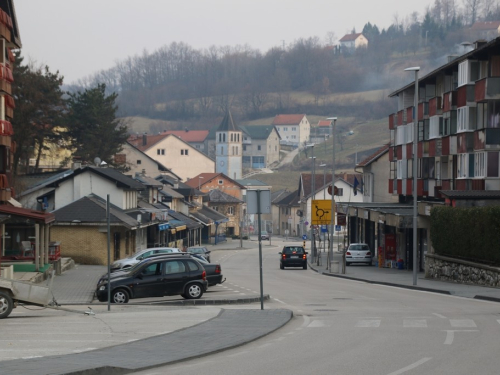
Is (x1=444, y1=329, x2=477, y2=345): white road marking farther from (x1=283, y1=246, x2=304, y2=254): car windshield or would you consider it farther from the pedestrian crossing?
(x1=283, y1=246, x2=304, y2=254): car windshield

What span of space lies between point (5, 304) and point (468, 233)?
2192 cm

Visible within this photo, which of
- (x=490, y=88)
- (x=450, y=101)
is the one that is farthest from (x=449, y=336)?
(x=450, y=101)

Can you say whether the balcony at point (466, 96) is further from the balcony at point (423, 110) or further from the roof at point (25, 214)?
the roof at point (25, 214)

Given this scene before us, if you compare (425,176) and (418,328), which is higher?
(425,176)

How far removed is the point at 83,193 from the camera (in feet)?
192

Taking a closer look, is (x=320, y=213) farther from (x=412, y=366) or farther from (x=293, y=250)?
(x=412, y=366)

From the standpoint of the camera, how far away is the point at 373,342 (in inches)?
642

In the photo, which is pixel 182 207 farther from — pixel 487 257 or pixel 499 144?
pixel 487 257

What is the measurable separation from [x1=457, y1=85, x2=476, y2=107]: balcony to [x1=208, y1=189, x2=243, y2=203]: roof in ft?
265

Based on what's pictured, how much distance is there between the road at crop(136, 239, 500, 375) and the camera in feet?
43.2

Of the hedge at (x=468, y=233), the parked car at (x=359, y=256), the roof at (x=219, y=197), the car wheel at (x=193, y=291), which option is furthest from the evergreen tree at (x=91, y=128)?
the car wheel at (x=193, y=291)

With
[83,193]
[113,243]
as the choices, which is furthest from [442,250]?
[83,193]

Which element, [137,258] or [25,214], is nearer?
[25,214]

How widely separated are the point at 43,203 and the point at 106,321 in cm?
3933
